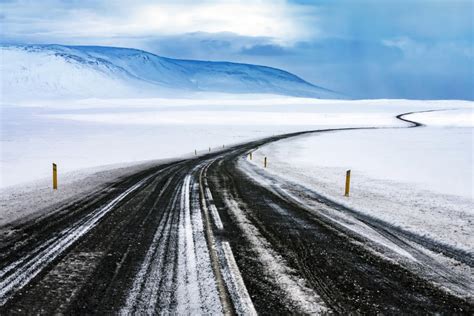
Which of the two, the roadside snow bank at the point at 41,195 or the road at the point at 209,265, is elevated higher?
the roadside snow bank at the point at 41,195

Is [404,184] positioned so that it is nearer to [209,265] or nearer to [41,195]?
[209,265]

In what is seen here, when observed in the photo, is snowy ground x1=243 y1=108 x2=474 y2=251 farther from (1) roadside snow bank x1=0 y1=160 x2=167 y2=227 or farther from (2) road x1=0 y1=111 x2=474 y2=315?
(1) roadside snow bank x1=0 y1=160 x2=167 y2=227

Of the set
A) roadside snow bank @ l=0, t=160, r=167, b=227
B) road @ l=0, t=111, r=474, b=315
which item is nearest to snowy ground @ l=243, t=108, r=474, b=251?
road @ l=0, t=111, r=474, b=315

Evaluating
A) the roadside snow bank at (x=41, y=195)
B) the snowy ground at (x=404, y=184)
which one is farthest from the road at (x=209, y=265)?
the snowy ground at (x=404, y=184)

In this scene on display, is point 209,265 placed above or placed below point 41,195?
below

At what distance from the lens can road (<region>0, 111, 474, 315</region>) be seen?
510cm

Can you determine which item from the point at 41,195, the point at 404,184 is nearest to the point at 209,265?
the point at 41,195

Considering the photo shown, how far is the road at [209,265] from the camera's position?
5.10 metres

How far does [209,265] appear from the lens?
6395 mm

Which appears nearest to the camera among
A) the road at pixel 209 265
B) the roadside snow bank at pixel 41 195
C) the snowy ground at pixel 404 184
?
the road at pixel 209 265

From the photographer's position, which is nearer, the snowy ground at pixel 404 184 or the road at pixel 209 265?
the road at pixel 209 265

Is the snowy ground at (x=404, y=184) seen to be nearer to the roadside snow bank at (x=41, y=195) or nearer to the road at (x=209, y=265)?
the road at (x=209, y=265)

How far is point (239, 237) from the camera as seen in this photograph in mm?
8078

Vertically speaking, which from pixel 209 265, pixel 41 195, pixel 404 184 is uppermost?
pixel 41 195
